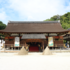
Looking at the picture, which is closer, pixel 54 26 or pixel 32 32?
pixel 32 32

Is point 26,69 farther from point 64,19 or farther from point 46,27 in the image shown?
point 64,19

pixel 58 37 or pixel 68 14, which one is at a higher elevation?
pixel 68 14

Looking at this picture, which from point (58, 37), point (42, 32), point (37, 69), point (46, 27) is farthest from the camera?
point (46, 27)

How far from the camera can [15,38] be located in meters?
17.3

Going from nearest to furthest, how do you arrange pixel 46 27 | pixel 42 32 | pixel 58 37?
pixel 42 32
pixel 58 37
pixel 46 27

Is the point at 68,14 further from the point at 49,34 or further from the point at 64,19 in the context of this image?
the point at 49,34

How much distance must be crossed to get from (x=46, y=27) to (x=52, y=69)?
1468cm

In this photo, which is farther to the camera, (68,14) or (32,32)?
(68,14)

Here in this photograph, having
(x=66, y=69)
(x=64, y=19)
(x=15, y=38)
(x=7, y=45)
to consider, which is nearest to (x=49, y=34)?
(x=15, y=38)

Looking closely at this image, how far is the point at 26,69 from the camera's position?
539 centimetres

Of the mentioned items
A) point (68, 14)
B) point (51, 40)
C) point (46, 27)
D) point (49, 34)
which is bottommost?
point (51, 40)

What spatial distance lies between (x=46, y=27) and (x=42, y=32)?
3.11m

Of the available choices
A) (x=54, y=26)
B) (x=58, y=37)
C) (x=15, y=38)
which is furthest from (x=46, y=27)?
(x=15, y=38)

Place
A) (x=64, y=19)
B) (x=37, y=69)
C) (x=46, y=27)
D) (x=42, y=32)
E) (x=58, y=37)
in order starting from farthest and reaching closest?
(x=64, y=19)
(x=46, y=27)
(x=58, y=37)
(x=42, y=32)
(x=37, y=69)
